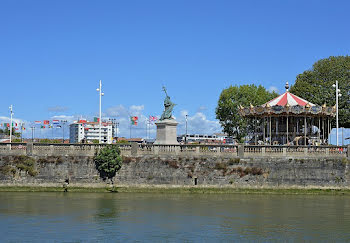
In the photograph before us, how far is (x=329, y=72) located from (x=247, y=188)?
28789 mm

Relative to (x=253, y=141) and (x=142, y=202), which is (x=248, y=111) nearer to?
(x=253, y=141)

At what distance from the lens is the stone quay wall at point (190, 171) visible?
140 ft

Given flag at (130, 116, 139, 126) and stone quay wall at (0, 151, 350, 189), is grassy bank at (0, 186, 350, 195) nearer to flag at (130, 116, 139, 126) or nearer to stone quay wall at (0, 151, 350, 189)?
stone quay wall at (0, 151, 350, 189)

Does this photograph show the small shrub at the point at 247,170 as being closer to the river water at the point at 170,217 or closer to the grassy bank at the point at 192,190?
the grassy bank at the point at 192,190

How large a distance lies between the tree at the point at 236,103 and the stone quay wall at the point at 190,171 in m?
31.4

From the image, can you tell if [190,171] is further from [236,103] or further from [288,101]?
[236,103]

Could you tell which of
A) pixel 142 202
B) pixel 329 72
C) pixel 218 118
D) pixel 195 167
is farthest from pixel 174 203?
pixel 218 118

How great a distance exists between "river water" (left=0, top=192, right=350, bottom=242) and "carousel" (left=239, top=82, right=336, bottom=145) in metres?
11.7

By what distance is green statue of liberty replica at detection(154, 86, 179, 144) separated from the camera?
4612cm

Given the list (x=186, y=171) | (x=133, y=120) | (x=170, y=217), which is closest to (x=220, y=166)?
(x=186, y=171)

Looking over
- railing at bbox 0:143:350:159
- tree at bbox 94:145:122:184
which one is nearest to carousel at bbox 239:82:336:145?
railing at bbox 0:143:350:159

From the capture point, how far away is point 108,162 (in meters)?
42.7

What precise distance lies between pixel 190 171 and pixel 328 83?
29.2 meters

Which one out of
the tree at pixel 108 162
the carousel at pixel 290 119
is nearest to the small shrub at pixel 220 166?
the tree at pixel 108 162
